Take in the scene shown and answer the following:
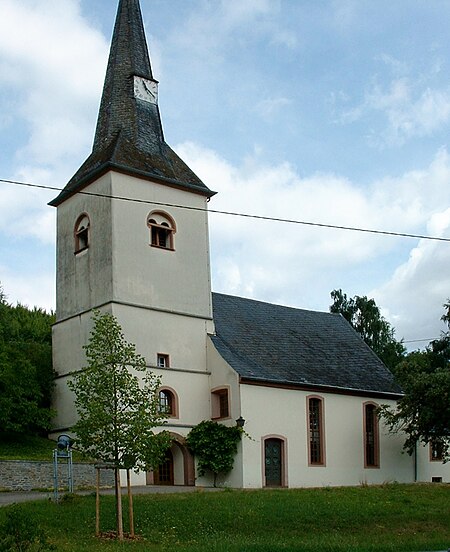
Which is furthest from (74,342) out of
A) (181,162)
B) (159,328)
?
(181,162)

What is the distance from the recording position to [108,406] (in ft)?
64.6

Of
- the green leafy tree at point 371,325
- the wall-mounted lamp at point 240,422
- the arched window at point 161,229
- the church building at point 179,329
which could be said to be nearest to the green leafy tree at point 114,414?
the church building at point 179,329

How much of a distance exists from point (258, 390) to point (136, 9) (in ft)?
61.8

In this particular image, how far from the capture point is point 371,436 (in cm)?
3853

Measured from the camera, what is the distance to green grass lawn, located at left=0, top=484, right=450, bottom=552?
56.6ft

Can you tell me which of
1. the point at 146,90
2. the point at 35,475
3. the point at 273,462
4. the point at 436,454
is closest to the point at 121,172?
the point at 146,90

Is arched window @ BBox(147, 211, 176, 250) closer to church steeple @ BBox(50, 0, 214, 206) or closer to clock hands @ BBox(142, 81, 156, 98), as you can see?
church steeple @ BBox(50, 0, 214, 206)

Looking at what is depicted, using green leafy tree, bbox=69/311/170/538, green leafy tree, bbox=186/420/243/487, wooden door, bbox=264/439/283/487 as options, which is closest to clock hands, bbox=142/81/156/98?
green leafy tree, bbox=186/420/243/487

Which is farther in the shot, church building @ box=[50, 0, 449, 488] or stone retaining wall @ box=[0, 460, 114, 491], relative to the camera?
church building @ box=[50, 0, 449, 488]

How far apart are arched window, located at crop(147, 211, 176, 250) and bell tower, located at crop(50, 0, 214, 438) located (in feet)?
0.14

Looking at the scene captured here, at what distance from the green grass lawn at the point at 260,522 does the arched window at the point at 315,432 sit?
10.0m

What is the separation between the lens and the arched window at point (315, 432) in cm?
3572

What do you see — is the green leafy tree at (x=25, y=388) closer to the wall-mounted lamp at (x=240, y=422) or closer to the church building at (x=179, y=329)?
the church building at (x=179, y=329)

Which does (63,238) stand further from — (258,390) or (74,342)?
(258,390)
